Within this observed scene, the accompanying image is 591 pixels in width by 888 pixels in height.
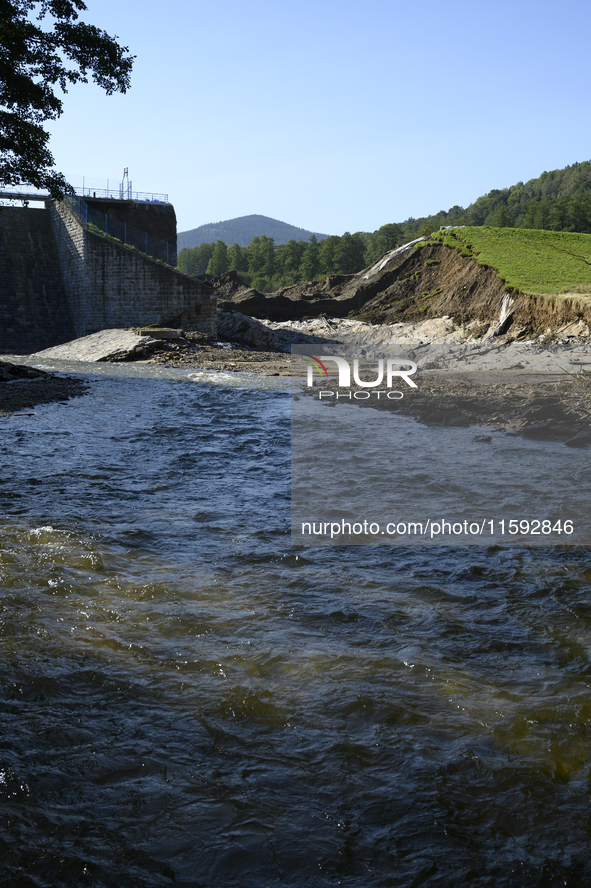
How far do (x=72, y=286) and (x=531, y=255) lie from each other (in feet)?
87.5

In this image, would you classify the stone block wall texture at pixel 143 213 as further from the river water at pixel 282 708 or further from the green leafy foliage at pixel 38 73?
the river water at pixel 282 708

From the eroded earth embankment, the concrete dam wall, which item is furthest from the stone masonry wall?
the eroded earth embankment

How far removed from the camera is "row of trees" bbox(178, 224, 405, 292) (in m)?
104

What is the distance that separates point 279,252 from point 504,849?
121731mm

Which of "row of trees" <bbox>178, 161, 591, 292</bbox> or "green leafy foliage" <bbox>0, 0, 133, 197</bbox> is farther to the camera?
"row of trees" <bbox>178, 161, 591, 292</bbox>

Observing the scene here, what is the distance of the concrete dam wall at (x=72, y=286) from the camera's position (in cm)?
3397

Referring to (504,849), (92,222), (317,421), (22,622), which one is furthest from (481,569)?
(92,222)

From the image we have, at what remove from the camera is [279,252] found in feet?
388

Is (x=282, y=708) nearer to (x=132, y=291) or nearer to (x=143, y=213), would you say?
(x=132, y=291)

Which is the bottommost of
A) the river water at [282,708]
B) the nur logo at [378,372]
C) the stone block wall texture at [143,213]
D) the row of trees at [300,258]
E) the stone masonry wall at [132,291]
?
the river water at [282,708]

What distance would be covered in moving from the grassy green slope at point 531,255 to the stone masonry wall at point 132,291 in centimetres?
1556

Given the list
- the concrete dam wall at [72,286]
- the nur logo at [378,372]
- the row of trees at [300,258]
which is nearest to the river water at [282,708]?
the nur logo at [378,372]

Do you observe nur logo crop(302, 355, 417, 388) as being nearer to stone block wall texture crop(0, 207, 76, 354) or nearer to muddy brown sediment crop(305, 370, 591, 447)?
muddy brown sediment crop(305, 370, 591, 447)

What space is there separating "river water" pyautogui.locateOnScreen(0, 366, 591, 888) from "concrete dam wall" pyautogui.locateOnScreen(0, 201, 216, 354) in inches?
1115
